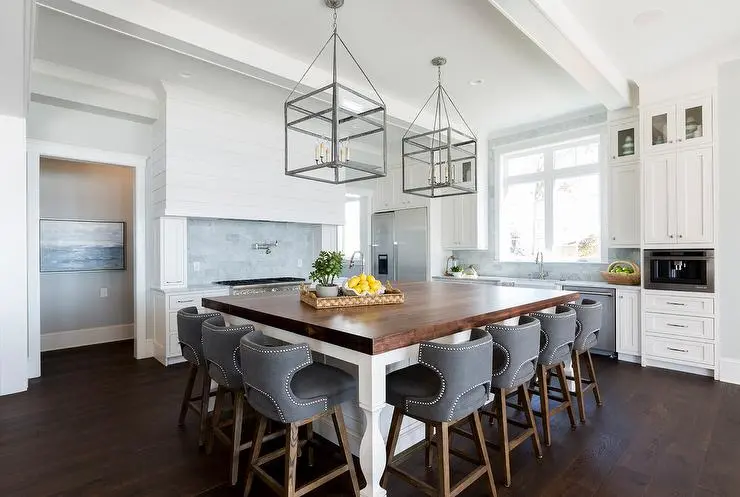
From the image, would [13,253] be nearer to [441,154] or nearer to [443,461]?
[443,461]

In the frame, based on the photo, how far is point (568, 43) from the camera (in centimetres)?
312

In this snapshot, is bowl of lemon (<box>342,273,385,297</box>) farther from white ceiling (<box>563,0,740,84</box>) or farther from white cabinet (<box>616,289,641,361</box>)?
white cabinet (<box>616,289,641,361</box>)

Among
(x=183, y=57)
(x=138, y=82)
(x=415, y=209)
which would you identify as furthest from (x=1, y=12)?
(x=415, y=209)

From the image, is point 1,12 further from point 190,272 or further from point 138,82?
point 190,272

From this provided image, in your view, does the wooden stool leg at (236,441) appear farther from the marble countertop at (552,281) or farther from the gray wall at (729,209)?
the gray wall at (729,209)

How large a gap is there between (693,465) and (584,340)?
0.91 metres

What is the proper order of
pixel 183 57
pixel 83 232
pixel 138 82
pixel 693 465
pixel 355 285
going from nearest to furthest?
pixel 693 465 → pixel 355 285 → pixel 183 57 → pixel 138 82 → pixel 83 232

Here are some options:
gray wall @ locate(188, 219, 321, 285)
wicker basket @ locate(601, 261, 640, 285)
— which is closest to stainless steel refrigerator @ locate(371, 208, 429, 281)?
gray wall @ locate(188, 219, 321, 285)

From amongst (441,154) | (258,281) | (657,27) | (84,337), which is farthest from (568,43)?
(84,337)

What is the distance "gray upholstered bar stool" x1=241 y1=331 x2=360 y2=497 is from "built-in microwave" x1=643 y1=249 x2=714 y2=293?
3.73 metres

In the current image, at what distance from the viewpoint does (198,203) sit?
4.59m

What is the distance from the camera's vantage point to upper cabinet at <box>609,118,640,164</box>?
4.64 meters

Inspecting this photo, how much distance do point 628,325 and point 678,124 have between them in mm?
2118

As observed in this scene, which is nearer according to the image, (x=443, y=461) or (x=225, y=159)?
(x=443, y=461)
